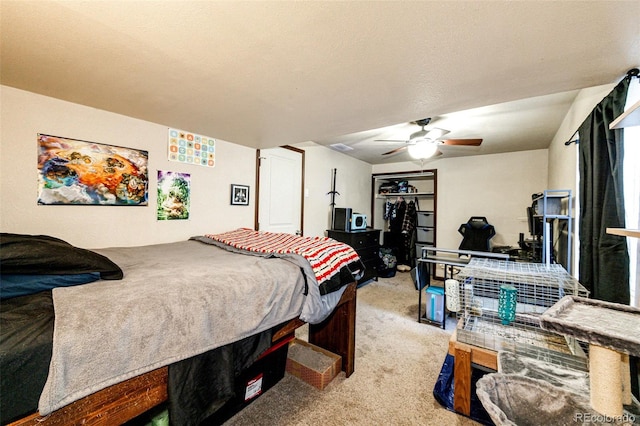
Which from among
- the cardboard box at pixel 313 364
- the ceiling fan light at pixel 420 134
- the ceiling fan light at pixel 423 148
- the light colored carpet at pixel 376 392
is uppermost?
the ceiling fan light at pixel 420 134

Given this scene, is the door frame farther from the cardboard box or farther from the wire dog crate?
the wire dog crate

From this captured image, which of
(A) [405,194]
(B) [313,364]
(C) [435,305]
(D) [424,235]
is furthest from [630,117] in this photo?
(D) [424,235]

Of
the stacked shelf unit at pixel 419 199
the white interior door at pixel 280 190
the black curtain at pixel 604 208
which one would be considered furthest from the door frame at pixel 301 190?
the black curtain at pixel 604 208

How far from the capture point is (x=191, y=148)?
2.40 meters

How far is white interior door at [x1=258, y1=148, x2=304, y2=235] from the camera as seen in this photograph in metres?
3.13

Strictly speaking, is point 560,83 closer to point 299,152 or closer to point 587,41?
point 587,41

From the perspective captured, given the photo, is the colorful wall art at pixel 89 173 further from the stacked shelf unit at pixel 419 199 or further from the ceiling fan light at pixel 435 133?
the stacked shelf unit at pixel 419 199

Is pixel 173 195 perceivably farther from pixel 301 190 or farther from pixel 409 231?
pixel 409 231

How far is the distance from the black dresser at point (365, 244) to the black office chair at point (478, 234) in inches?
57.9

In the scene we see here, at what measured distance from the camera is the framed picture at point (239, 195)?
9.11 feet

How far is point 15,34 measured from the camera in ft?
3.38

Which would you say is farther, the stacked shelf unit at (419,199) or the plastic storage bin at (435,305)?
the stacked shelf unit at (419,199)

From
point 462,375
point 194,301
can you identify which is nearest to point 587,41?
point 462,375

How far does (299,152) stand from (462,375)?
3072 mm
